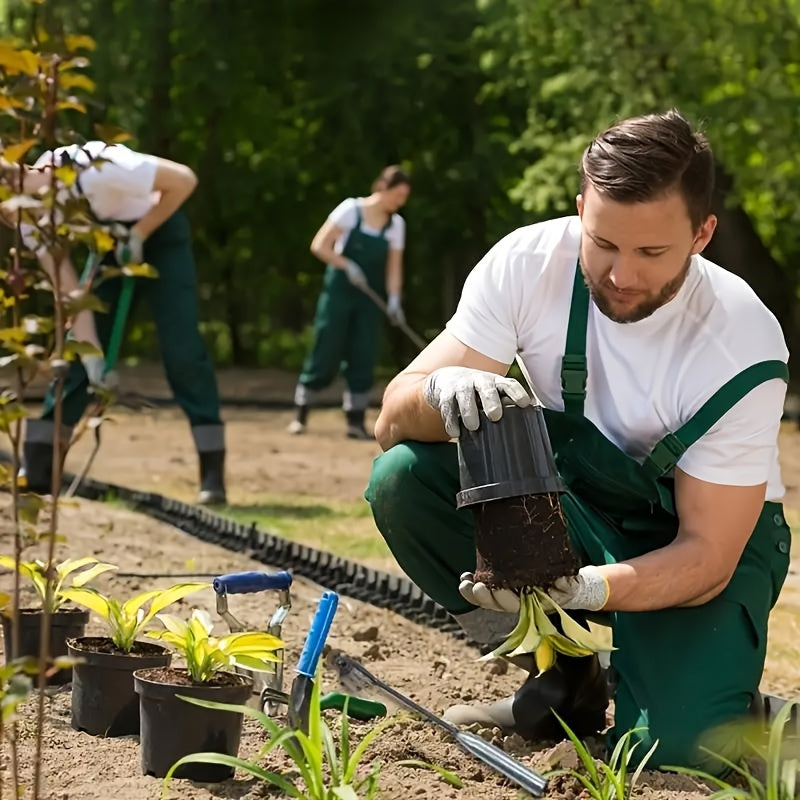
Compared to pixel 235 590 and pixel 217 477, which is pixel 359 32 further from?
pixel 217 477

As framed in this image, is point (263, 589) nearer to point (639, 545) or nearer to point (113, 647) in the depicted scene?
point (113, 647)

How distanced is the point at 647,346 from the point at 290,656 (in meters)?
1.39

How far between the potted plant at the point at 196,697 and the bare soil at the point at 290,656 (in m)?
0.05

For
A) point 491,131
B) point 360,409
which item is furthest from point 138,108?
point 360,409

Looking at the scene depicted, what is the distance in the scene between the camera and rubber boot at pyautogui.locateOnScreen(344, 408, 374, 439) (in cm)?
1053

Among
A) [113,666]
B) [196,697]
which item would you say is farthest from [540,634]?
[113,666]

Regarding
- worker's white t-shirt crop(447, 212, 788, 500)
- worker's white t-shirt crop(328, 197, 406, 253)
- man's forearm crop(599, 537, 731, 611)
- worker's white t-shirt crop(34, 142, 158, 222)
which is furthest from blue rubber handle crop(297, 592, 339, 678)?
worker's white t-shirt crop(328, 197, 406, 253)

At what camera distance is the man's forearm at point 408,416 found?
3053mm

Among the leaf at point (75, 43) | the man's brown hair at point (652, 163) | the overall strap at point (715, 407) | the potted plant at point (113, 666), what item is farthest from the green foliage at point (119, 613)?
the leaf at point (75, 43)

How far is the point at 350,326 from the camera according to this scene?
414 inches

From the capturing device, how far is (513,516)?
2648mm

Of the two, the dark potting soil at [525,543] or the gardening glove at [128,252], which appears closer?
the dark potting soil at [525,543]

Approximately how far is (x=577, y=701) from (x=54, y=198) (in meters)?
1.90

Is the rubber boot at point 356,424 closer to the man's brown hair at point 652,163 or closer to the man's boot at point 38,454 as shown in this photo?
the man's boot at point 38,454
